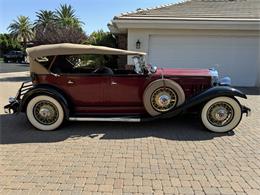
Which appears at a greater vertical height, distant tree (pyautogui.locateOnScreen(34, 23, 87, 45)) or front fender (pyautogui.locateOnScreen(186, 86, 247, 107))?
distant tree (pyautogui.locateOnScreen(34, 23, 87, 45))

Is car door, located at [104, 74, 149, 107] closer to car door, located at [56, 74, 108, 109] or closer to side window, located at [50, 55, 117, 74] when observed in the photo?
car door, located at [56, 74, 108, 109]

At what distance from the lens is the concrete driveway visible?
3568mm

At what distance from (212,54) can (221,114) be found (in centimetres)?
685

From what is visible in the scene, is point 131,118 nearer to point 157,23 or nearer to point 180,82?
point 180,82

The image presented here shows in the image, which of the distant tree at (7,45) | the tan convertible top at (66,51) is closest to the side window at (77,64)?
the tan convertible top at (66,51)

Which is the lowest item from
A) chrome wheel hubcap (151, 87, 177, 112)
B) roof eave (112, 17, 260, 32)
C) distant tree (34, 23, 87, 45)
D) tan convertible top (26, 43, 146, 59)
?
chrome wheel hubcap (151, 87, 177, 112)

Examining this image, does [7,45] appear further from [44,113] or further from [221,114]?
[221,114]

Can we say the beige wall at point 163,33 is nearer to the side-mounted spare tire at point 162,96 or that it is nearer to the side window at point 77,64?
the side window at point 77,64

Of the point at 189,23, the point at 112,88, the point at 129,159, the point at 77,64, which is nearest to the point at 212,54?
the point at 189,23

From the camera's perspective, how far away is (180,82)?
19.7 feet

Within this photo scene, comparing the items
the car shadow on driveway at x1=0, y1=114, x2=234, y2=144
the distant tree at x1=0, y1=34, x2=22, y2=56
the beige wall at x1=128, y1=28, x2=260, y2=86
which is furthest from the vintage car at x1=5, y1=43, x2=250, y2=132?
the distant tree at x1=0, y1=34, x2=22, y2=56

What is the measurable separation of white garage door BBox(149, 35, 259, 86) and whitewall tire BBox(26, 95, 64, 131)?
712 centimetres

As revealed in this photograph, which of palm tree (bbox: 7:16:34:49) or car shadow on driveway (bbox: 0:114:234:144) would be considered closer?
car shadow on driveway (bbox: 0:114:234:144)

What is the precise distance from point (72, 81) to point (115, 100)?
3.07 feet
